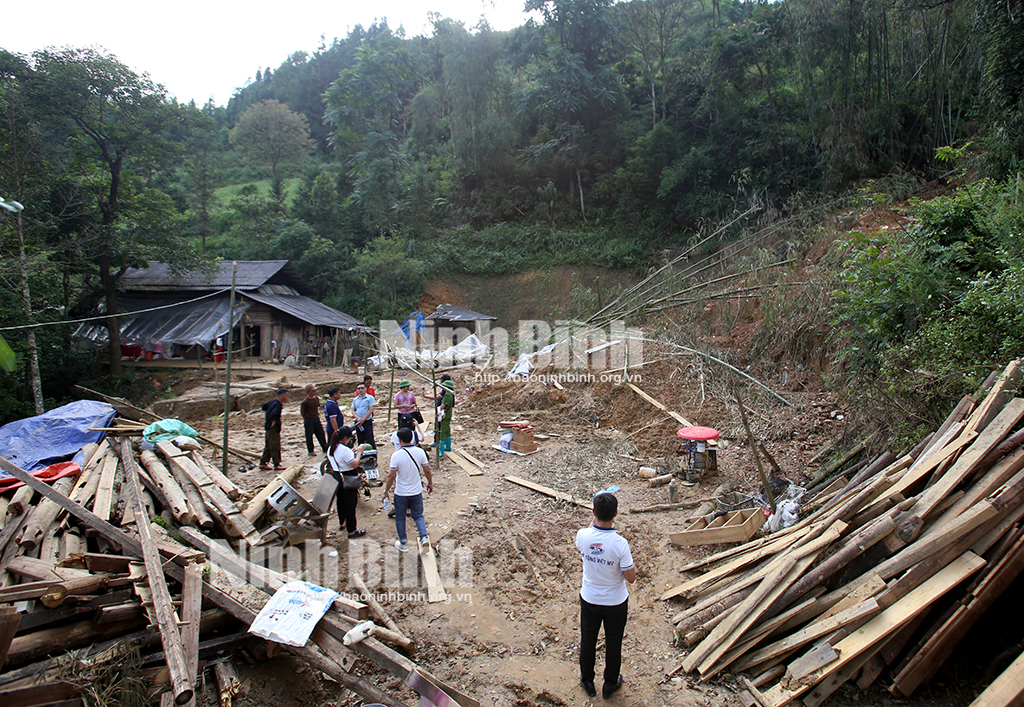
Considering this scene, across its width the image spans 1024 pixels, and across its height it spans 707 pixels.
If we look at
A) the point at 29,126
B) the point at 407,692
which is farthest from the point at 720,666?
the point at 29,126

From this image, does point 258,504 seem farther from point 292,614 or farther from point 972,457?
point 972,457

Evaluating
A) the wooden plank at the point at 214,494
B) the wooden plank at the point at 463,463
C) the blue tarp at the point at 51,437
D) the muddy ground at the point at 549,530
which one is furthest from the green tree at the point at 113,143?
the wooden plank at the point at 463,463

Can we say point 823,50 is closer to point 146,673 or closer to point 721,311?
point 721,311

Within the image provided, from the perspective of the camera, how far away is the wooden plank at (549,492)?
6.89 m

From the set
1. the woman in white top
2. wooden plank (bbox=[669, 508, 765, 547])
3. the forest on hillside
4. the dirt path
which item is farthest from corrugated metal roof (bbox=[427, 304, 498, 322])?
wooden plank (bbox=[669, 508, 765, 547])

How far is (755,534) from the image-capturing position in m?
5.01

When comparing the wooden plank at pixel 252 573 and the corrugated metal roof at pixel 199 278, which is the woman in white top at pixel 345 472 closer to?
the wooden plank at pixel 252 573

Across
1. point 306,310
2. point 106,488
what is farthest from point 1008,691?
point 306,310

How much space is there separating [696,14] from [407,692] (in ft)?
111

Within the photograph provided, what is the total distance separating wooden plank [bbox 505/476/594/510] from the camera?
689cm

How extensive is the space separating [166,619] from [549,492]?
4747mm

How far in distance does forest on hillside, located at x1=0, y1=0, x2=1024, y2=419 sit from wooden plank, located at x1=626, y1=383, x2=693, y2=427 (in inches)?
112

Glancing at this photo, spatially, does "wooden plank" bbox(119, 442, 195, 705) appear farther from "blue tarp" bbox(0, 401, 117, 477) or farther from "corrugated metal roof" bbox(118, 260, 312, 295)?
"corrugated metal roof" bbox(118, 260, 312, 295)

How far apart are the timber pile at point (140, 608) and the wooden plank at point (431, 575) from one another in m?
0.73
